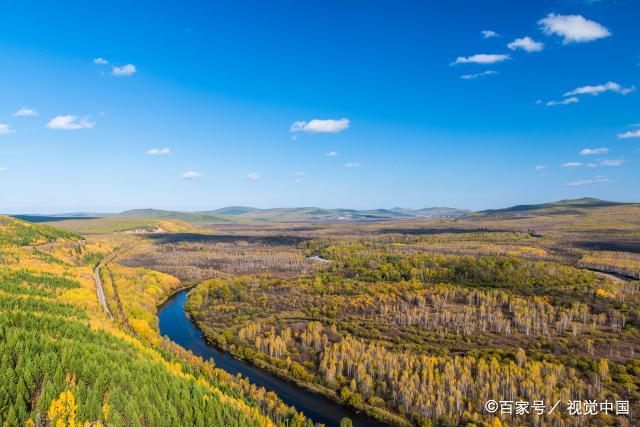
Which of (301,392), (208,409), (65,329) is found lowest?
(301,392)

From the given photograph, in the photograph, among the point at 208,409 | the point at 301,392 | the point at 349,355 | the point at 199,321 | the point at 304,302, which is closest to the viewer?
the point at 208,409

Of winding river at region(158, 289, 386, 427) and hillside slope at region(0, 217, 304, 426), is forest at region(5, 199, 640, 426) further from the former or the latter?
winding river at region(158, 289, 386, 427)

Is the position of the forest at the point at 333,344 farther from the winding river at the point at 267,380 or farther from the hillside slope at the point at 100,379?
the winding river at the point at 267,380

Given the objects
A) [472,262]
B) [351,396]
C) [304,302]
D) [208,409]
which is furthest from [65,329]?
[472,262]

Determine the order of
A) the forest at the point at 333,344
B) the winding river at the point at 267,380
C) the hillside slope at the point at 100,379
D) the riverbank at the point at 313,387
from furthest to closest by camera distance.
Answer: the winding river at the point at 267,380
the riverbank at the point at 313,387
the forest at the point at 333,344
the hillside slope at the point at 100,379

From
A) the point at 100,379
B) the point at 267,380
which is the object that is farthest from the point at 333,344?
→ the point at 100,379

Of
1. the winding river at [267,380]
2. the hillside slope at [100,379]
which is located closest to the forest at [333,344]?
the hillside slope at [100,379]

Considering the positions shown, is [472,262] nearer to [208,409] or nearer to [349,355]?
[349,355]

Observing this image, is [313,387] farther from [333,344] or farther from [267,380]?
[333,344]
